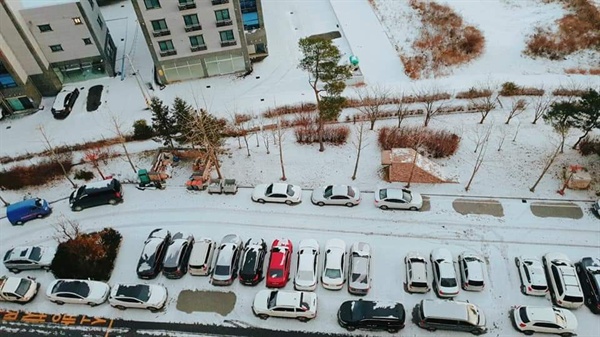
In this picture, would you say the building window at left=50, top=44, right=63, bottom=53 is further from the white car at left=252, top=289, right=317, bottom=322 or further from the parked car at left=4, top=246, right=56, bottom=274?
the white car at left=252, top=289, right=317, bottom=322

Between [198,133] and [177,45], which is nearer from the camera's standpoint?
[198,133]

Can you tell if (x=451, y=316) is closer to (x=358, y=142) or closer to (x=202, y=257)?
(x=202, y=257)

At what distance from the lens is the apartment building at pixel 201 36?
5128 centimetres

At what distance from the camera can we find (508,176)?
42.0m

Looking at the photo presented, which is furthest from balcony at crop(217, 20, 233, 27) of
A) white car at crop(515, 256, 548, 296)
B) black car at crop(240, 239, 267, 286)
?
white car at crop(515, 256, 548, 296)

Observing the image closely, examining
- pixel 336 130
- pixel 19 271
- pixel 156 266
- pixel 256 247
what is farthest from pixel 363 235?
pixel 19 271

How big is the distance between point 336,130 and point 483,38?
26557 millimetres

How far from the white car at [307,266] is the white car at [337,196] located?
469cm

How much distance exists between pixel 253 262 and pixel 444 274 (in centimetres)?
1395

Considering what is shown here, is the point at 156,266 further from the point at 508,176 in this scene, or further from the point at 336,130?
Answer: the point at 508,176

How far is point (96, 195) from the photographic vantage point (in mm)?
41344

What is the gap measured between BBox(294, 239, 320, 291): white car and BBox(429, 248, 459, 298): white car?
8.73 m

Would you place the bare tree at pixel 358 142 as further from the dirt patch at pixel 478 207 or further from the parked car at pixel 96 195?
the parked car at pixel 96 195

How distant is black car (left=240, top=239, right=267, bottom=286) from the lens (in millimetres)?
34656
